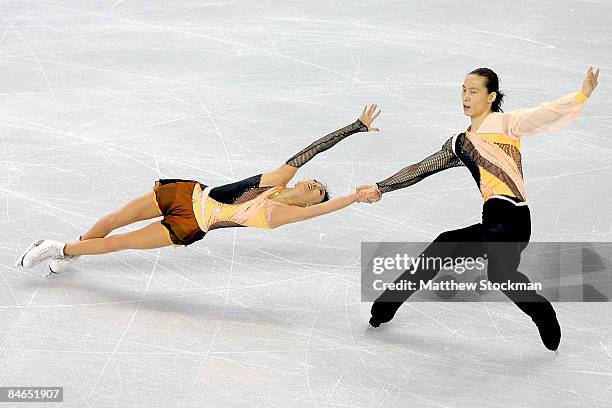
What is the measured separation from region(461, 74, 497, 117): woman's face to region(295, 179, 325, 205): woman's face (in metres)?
1.12

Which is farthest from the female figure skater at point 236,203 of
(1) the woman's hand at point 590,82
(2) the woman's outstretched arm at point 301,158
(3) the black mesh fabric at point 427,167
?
(1) the woman's hand at point 590,82

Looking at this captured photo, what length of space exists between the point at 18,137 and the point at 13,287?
234 cm

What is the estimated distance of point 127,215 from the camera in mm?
6875

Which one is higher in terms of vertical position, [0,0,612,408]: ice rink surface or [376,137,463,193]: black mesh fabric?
[376,137,463,193]: black mesh fabric

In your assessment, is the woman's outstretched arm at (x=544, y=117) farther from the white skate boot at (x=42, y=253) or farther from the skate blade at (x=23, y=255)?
the skate blade at (x=23, y=255)

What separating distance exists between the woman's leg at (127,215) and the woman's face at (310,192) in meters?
0.96

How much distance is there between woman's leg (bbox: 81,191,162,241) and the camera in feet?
22.3

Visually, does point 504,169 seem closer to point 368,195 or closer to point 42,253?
point 368,195

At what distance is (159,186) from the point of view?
6727mm

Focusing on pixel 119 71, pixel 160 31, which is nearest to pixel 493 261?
pixel 119 71

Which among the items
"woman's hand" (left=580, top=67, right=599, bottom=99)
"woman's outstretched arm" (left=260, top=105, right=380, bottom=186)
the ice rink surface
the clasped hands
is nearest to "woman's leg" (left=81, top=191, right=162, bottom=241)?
the ice rink surface

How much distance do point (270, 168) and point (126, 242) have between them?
185 centimetres

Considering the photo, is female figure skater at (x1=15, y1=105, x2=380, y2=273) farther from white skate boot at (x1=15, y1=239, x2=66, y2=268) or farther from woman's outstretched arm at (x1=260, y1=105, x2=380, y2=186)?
white skate boot at (x1=15, y1=239, x2=66, y2=268)

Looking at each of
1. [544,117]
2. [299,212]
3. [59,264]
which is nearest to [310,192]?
[299,212]
